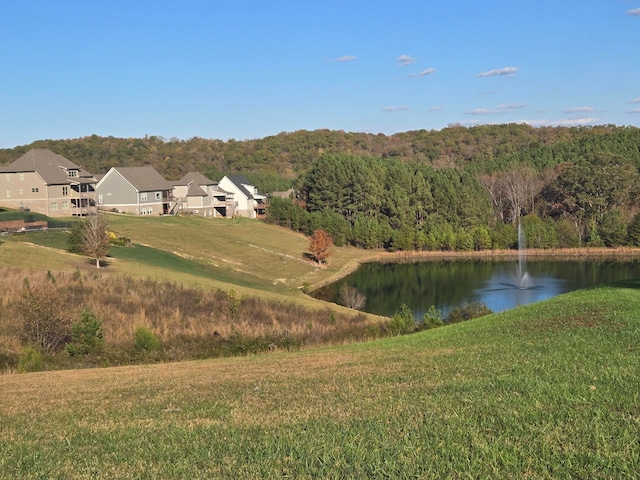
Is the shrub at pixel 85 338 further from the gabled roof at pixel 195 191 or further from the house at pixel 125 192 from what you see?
the gabled roof at pixel 195 191

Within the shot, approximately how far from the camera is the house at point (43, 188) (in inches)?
2697

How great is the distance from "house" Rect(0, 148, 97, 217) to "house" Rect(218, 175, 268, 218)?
101ft

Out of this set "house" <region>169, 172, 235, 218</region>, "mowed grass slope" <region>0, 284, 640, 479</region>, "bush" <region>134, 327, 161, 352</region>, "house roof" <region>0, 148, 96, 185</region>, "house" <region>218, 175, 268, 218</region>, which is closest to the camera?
"mowed grass slope" <region>0, 284, 640, 479</region>

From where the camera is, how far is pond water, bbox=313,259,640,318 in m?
48.6

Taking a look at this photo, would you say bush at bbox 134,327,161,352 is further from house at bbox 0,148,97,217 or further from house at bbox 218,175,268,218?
house at bbox 218,175,268,218

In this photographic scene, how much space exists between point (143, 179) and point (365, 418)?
261ft

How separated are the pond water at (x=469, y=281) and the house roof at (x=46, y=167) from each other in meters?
33.1

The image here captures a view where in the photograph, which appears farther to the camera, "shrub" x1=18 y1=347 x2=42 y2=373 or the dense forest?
the dense forest

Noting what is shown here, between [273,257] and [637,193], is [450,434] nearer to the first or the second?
[273,257]

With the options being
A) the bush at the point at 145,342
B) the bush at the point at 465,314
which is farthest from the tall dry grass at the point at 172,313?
the bush at the point at 465,314

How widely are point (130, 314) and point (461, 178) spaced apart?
77078 millimetres

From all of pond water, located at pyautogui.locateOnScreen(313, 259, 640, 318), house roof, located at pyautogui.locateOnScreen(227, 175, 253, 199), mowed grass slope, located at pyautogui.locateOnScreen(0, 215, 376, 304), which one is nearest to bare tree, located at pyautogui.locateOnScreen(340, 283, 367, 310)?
pond water, located at pyautogui.locateOnScreen(313, 259, 640, 318)

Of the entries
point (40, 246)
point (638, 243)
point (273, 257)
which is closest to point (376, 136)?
point (638, 243)

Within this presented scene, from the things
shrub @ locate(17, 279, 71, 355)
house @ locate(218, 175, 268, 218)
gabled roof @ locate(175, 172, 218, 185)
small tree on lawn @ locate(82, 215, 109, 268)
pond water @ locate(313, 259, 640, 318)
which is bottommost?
pond water @ locate(313, 259, 640, 318)
